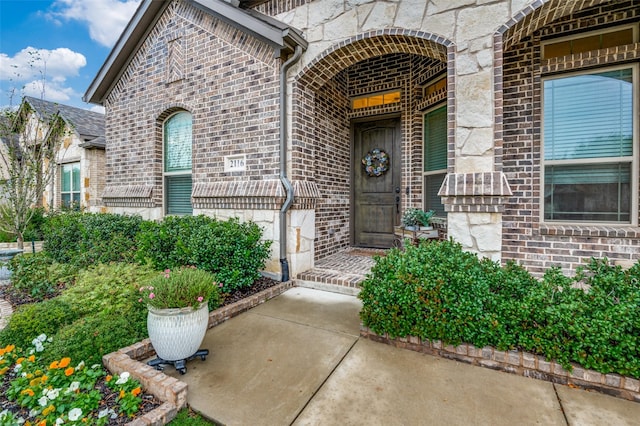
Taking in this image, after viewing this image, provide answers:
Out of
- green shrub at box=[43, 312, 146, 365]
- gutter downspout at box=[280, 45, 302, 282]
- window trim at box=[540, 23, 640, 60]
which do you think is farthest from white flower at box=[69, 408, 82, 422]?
window trim at box=[540, 23, 640, 60]

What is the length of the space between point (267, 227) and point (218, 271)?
1.01 m

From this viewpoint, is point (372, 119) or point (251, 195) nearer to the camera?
point (251, 195)

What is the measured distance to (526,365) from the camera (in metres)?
2.13

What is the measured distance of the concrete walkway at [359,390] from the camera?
5.69 feet

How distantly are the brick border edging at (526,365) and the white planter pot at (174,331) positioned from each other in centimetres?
155

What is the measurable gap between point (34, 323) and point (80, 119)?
9530 mm

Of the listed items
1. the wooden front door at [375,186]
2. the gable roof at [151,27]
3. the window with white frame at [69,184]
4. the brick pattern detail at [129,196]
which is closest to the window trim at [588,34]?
the wooden front door at [375,186]

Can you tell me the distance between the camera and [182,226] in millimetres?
4055

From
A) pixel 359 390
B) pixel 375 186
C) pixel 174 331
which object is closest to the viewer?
pixel 359 390

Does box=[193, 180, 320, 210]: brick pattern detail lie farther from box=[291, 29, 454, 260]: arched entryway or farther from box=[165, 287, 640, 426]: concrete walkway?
box=[165, 287, 640, 426]: concrete walkway

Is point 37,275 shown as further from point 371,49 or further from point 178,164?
point 371,49

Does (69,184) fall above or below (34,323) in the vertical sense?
above

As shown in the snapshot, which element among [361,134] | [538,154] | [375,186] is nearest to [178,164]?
[361,134]

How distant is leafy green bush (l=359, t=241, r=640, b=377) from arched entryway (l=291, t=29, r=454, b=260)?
236cm
